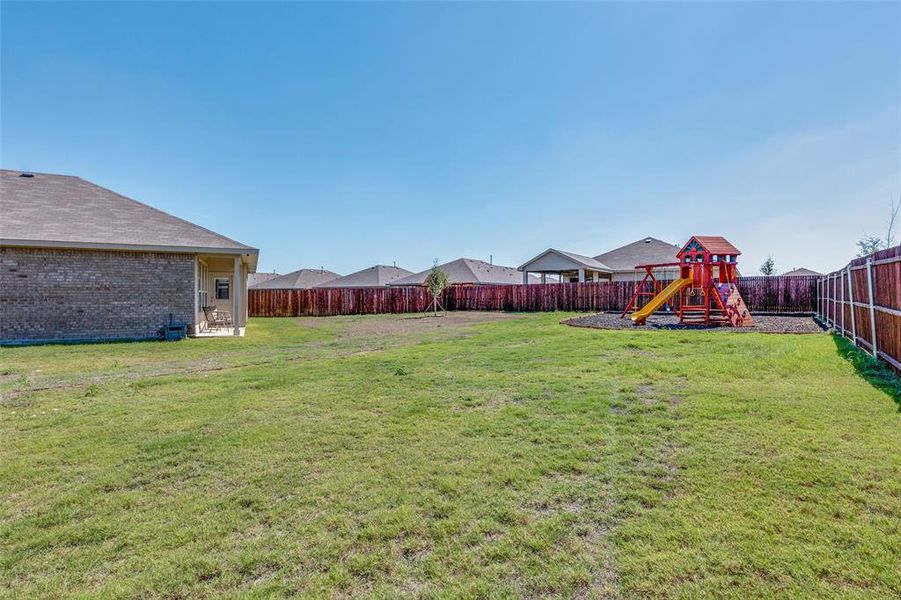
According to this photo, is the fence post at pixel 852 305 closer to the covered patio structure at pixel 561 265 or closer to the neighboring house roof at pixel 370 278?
the covered patio structure at pixel 561 265

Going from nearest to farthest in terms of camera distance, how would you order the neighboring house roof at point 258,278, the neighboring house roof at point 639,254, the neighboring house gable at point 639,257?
the neighboring house gable at point 639,257
the neighboring house roof at point 639,254
the neighboring house roof at point 258,278

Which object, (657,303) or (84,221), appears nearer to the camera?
(84,221)

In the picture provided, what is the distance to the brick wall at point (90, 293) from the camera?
450 inches

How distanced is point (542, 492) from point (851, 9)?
12.4 metres

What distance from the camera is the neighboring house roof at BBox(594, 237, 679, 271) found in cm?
2892

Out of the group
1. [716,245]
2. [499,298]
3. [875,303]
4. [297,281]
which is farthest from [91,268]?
[297,281]

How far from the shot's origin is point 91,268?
1194cm

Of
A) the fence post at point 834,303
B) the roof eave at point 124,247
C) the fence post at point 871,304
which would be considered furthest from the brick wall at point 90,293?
the fence post at point 834,303

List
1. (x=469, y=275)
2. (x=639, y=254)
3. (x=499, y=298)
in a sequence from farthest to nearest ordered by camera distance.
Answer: (x=469, y=275)
(x=639, y=254)
(x=499, y=298)

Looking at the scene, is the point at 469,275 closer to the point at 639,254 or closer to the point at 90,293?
the point at 639,254

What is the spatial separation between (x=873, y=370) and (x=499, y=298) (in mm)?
22000

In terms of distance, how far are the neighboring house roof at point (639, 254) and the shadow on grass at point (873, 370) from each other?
2285 centimetres

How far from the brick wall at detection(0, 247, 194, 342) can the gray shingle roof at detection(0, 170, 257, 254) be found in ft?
1.46

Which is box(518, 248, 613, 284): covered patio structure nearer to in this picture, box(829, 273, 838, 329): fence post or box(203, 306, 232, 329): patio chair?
box(829, 273, 838, 329): fence post
